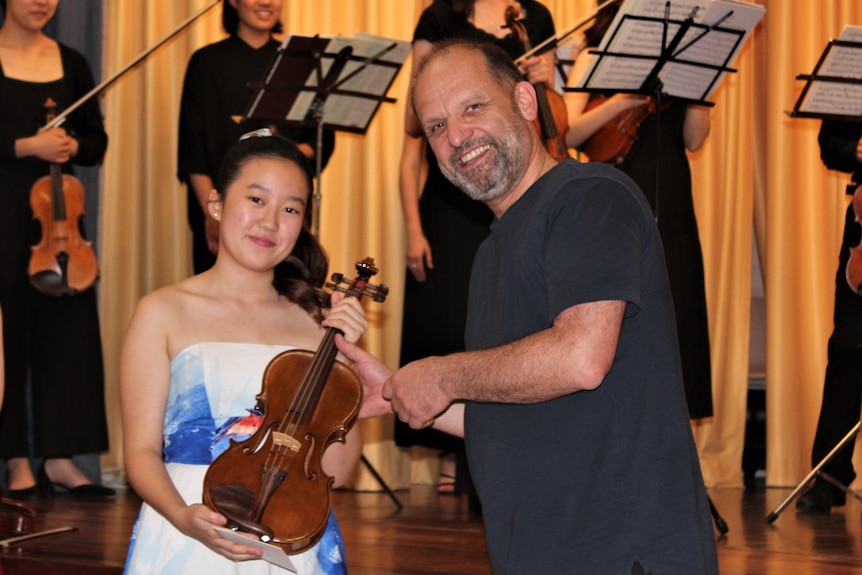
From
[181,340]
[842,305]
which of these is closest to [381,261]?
[842,305]

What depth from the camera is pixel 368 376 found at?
7.64 ft

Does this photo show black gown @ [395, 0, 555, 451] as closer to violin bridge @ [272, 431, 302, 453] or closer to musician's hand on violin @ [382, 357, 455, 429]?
violin bridge @ [272, 431, 302, 453]

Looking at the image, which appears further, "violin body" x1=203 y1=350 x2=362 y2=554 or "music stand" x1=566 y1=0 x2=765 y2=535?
"music stand" x1=566 y1=0 x2=765 y2=535

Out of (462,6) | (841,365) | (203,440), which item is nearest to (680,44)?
(462,6)

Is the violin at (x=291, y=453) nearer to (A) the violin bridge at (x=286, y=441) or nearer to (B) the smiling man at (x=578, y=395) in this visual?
(A) the violin bridge at (x=286, y=441)

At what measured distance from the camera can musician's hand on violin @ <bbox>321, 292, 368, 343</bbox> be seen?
7.43ft

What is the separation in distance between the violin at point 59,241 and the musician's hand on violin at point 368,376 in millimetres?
2541

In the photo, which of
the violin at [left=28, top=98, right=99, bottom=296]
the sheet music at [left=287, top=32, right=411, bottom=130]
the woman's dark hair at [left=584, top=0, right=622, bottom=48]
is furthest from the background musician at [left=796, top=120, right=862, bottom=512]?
the violin at [left=28, top=98, right=99, bottom=296]

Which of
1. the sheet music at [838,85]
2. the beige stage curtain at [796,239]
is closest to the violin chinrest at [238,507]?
the sheet music at [838,85]

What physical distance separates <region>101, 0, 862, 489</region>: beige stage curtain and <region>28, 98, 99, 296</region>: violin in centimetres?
93

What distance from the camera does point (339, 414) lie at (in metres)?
2.20

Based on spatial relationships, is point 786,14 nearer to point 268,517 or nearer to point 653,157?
point 653,157

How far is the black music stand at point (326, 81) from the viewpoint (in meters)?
4.27

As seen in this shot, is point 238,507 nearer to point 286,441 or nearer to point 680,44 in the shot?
point 286,441
